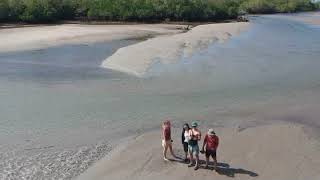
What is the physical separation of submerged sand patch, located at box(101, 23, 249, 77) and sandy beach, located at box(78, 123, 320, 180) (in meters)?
14.4

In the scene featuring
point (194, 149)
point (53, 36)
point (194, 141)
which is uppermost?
point (194, 141)

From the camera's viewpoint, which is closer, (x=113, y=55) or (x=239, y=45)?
(x=113, y=55)

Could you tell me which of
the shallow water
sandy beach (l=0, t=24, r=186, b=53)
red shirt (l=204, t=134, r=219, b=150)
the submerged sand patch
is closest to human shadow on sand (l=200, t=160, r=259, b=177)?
red shirt (l=204, t=134, r=219, b=150)

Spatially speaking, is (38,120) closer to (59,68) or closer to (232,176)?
(232,176)

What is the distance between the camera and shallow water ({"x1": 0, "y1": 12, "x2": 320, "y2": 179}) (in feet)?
62.1

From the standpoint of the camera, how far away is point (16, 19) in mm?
82312

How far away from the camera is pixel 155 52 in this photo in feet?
145

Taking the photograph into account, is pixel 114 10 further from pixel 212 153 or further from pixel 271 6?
pixel 212 153

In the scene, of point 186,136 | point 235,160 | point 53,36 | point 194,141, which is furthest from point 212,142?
point 53,36

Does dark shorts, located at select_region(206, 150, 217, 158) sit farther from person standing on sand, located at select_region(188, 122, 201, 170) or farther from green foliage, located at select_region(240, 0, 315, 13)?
green foliage, located at select_region(240, 0, 315, 13)

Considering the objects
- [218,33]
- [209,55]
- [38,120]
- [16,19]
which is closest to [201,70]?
[209,55]

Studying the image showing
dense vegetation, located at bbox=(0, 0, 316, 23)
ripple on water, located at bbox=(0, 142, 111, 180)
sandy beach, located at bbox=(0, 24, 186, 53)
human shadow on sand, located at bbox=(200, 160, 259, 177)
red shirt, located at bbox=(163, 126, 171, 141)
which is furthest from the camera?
dense vegetation, located at bbox=(0, 0, 316, 23)

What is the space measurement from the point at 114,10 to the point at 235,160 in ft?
240

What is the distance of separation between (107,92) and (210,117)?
273 inches
